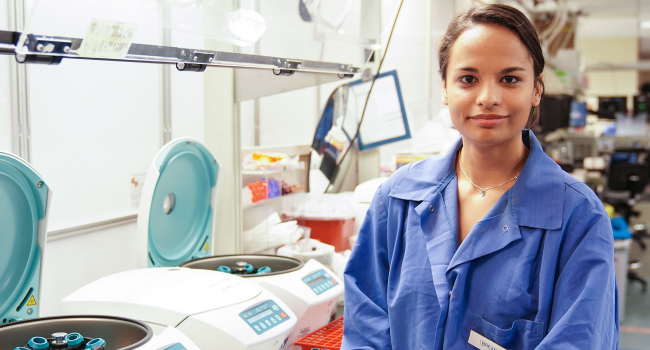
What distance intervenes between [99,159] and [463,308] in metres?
1.43

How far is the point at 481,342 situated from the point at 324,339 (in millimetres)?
603

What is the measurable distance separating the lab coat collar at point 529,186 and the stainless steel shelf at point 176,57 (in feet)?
1.83

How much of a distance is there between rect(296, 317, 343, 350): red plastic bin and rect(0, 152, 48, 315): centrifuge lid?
0.73 meters

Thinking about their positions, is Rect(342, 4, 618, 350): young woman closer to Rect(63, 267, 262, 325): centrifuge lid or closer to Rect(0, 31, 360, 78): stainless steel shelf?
Rect(63, 267, 262, 325): centrifuge lid

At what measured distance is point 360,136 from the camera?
362 cm

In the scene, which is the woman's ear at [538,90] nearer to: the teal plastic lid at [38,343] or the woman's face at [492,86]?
the woman's face at [492,86]

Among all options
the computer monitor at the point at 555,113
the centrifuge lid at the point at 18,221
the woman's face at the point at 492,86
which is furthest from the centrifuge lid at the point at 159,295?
the computer monitor at the point at 555,113

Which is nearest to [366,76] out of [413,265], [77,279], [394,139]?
[394,139]

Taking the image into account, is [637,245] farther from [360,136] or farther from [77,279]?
[77,279]

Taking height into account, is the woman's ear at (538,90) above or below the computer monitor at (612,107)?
below

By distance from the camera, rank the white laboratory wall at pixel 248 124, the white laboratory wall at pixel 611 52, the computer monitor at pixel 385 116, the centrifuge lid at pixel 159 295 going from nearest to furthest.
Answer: the centrifuge lid at pixel 159 295
the white laboratory wall at pixel 248 124
the computer monitor at pixel 385 116
the white laboratory wall at pixel 611 52

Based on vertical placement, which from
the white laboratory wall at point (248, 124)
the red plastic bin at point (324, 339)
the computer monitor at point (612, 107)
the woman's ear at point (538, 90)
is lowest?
the red plastic bin at point (324, 339)

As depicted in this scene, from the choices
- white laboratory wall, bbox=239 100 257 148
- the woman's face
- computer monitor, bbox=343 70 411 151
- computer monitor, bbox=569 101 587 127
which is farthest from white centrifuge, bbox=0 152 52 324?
computer monitor, bbox=569 101 587 127

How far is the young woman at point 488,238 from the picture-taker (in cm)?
108
